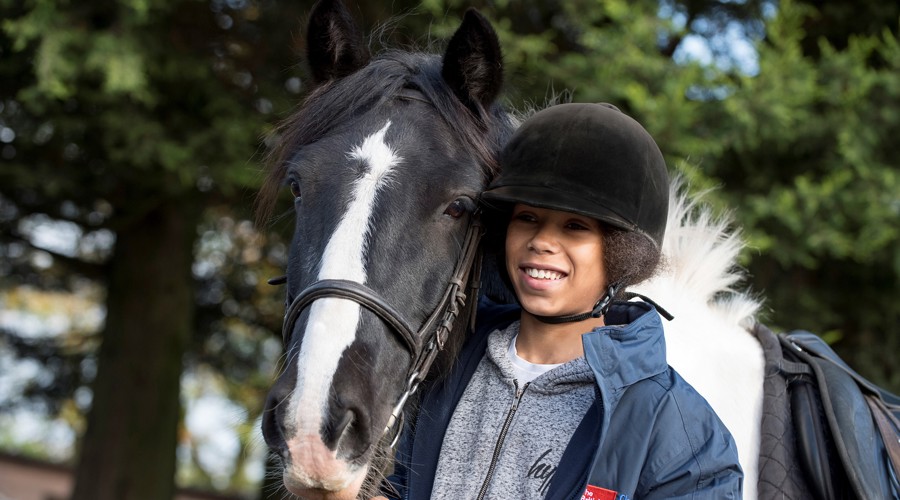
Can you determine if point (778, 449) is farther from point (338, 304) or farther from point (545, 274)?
point (338, 304)

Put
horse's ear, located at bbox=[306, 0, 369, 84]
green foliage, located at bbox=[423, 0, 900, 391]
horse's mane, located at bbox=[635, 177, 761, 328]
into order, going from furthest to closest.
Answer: green foliage, located at bbox=[423, 0, 900, 391]
horse's mane, located at bbox=[635, 177, 761, 328]
horse's ear, located at bbox=[306, 0, 369, 84]

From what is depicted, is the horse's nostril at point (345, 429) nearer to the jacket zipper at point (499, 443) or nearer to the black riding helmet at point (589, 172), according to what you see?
the jacket zipper at point (499, 443)

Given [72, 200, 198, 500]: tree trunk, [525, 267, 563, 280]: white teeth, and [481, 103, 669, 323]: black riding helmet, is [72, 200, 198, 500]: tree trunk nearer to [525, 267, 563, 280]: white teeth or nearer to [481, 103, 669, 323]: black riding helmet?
[481, 103, 669, 323]: black riding helmet

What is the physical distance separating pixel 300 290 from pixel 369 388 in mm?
367

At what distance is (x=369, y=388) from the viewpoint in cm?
177

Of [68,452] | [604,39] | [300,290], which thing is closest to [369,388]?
[300,290]

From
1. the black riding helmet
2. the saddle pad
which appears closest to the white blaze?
the black riding helmet

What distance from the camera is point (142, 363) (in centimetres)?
736

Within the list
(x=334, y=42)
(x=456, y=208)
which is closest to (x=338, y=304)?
(x=456, y=208)

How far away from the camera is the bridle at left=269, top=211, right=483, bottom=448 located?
182cm

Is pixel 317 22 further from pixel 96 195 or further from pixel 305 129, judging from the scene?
pixel 96 195

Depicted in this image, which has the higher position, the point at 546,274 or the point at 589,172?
the point at 589,172

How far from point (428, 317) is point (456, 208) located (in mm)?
287

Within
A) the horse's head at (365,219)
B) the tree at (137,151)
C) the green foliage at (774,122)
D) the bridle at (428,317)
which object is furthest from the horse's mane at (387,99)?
the green foliage at (774,122)
